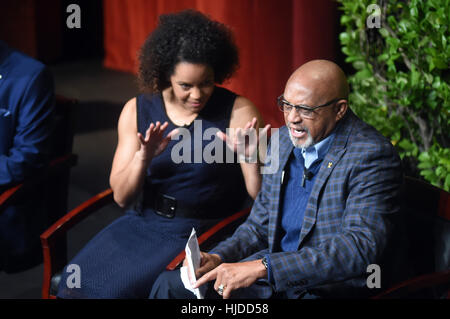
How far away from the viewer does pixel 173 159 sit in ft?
7.89

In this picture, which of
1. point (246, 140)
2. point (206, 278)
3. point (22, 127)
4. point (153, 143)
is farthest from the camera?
point (22, 127)

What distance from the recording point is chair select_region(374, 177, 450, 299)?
195 cm

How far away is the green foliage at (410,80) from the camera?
237 centimetres

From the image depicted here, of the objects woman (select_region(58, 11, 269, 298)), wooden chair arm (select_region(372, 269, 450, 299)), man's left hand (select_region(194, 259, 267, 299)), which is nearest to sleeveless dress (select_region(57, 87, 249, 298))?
woman (select_region(58, 11, 269, 298))

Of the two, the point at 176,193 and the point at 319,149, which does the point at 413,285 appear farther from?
the point at 176,193

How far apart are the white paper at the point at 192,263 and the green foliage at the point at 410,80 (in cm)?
105

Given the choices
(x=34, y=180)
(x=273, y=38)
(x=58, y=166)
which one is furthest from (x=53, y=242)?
(x=273, y=38)

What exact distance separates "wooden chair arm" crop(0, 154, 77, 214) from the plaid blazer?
44.7 inches

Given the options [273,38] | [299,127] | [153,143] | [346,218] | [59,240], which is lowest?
[59,240]

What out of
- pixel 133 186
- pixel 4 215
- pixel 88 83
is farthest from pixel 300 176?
pixel 88 83

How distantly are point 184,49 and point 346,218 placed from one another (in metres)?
0.93

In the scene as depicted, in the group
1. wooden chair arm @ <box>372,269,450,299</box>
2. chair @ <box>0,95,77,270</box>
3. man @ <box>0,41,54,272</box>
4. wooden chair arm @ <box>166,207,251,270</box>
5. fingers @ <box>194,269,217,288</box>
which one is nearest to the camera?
wooden chair arm @ <box>372,269,450,299</box>

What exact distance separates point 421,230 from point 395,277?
198 mm

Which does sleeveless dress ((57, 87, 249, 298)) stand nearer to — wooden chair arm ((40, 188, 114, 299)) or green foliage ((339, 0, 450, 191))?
wooden chair arm ((40, 188, 114, 299))
